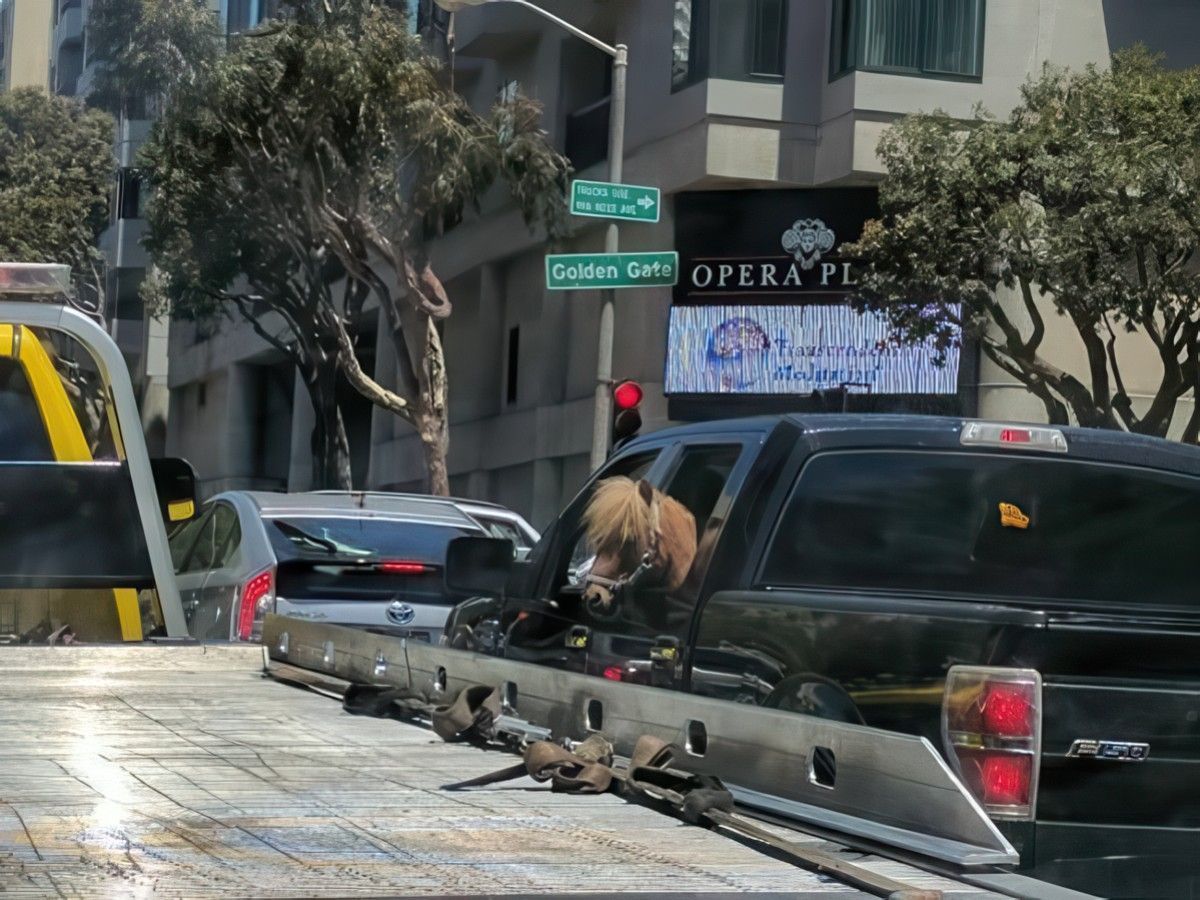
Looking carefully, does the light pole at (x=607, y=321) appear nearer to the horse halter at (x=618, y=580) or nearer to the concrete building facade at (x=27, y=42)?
the horse halter at (x=618, y=580)

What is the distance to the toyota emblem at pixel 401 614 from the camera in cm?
1091

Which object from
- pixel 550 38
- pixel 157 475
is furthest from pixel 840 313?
pixel 157 475

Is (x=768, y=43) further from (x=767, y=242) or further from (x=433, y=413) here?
(x=433, y=413)

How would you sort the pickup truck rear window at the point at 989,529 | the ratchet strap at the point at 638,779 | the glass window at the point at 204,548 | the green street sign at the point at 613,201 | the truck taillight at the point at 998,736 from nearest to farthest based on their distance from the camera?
1. the ratchet strap at the point at 638,779
2. the truck taillight at the point at 998,736
3. the pickup truck rear window at the point at 989,529
4. the glass window at the point at 204,548
5. the green street sign at the point at 613,201

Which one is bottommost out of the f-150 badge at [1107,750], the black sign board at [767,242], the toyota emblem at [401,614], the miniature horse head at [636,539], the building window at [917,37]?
the toyota emblem at [401,614]


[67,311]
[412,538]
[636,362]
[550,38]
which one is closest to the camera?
[67,311]

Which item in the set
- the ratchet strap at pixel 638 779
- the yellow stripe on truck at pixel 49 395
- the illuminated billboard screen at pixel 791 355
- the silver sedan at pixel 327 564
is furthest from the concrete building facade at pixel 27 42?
the ratchet strap at pixel 638 779

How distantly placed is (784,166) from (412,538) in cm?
1719

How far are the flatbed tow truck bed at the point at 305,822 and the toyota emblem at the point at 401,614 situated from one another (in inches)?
247

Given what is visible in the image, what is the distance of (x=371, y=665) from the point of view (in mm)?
5098

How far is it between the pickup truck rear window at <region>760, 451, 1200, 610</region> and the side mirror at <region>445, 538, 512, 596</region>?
1536 millimetres

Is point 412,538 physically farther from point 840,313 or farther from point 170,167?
point 170,167

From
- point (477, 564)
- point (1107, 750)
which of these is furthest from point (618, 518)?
point (1107, 750)

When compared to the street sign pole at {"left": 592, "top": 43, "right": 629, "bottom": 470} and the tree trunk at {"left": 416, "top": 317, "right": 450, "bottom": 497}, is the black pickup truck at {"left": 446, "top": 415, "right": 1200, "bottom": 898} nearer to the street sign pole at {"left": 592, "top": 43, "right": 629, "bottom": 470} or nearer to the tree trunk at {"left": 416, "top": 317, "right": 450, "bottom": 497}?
the street sign pole at {"left": 592, "top": 43, "right": 629, "bottom": 470}
